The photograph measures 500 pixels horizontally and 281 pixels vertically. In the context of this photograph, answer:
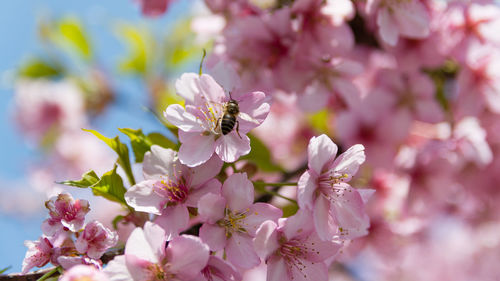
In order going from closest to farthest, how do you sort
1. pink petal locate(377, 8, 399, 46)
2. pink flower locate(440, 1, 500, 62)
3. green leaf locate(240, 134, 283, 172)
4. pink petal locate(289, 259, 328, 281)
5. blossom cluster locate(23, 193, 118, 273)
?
1. blossom cluster locate(23, 193, 118, 273)
2. pink petal locate(289, 259, 328, 281)
3. pink petal locate(377, 8, 399, 46)
4. green leaf locate(240, 134, 283, 172)
5. pink flower locate(440, 1, 500, 62)

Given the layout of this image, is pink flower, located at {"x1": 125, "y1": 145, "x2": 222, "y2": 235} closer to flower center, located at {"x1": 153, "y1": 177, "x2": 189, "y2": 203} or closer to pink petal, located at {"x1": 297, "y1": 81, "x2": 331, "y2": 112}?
flower center, located at {"x1": 153, "y1": 177, "x2": 189, "y2": 203}

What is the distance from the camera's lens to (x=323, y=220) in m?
0.91

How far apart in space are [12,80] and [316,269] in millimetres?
2741

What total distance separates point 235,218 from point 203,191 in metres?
0.09

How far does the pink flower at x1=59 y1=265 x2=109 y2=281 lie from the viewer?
2.44ft

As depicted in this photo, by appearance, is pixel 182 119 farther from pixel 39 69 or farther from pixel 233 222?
pixel 39 69

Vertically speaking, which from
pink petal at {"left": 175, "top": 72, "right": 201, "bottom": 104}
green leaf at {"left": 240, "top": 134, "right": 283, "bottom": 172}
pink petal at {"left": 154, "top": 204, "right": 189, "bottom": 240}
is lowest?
green leaf at {"left": 240, "top": 134, "right": 283, "bottom": 172}

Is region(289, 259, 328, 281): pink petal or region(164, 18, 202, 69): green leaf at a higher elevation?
region(289, 259, 328, 281): pink petal

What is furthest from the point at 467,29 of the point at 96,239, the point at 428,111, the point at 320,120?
the point at 96,239

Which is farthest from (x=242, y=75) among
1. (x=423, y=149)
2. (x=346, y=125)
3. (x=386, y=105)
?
(x=423, y=149)

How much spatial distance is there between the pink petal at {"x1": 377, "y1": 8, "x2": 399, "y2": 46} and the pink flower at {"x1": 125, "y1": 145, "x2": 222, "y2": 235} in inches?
27.2

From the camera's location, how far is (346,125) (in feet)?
6.19

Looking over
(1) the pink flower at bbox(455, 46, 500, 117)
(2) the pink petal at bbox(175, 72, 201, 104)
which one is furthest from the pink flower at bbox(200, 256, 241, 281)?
(1) the pink flower at bbox(455, 46, 500, 117)

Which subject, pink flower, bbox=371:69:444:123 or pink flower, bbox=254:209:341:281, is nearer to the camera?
pink flower, bbox=254:209:341:281
